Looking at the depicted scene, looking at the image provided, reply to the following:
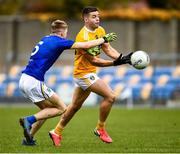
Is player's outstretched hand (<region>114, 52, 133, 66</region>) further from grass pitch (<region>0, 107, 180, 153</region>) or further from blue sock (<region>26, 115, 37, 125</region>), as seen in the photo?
blue sock (<region>26, 115, 37, 125</region>)

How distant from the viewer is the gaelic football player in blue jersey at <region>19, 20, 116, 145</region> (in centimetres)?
1447

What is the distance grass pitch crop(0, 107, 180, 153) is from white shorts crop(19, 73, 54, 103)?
0.84 m

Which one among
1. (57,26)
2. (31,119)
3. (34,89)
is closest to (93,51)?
(57,26)

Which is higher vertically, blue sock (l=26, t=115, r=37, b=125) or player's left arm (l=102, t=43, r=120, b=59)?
player's left arm (l=102, t=43, r=120, b=59)

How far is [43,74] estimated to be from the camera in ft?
47.9

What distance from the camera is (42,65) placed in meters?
14.6

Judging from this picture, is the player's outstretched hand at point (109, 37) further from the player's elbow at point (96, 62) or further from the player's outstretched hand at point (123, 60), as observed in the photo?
the player's elbow at point (96, 62)

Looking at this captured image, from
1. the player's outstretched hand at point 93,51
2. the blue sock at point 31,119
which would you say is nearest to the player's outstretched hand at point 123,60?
the player's outstretched hand at point 93,51

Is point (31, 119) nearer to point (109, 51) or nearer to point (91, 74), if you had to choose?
point (91, 74)

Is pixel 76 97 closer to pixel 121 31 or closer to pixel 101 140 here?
pixel 101 140

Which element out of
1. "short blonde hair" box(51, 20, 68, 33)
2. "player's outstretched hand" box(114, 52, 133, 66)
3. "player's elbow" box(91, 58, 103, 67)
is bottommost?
"player's elbow" box(91, 58, 103, 67)

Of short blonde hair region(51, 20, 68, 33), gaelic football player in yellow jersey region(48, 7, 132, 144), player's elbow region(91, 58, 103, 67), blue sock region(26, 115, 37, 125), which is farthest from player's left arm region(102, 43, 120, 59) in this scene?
blue sock region(26, 115, 37, 125)

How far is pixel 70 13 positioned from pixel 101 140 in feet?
90.3

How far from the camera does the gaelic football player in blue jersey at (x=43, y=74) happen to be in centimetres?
1447
